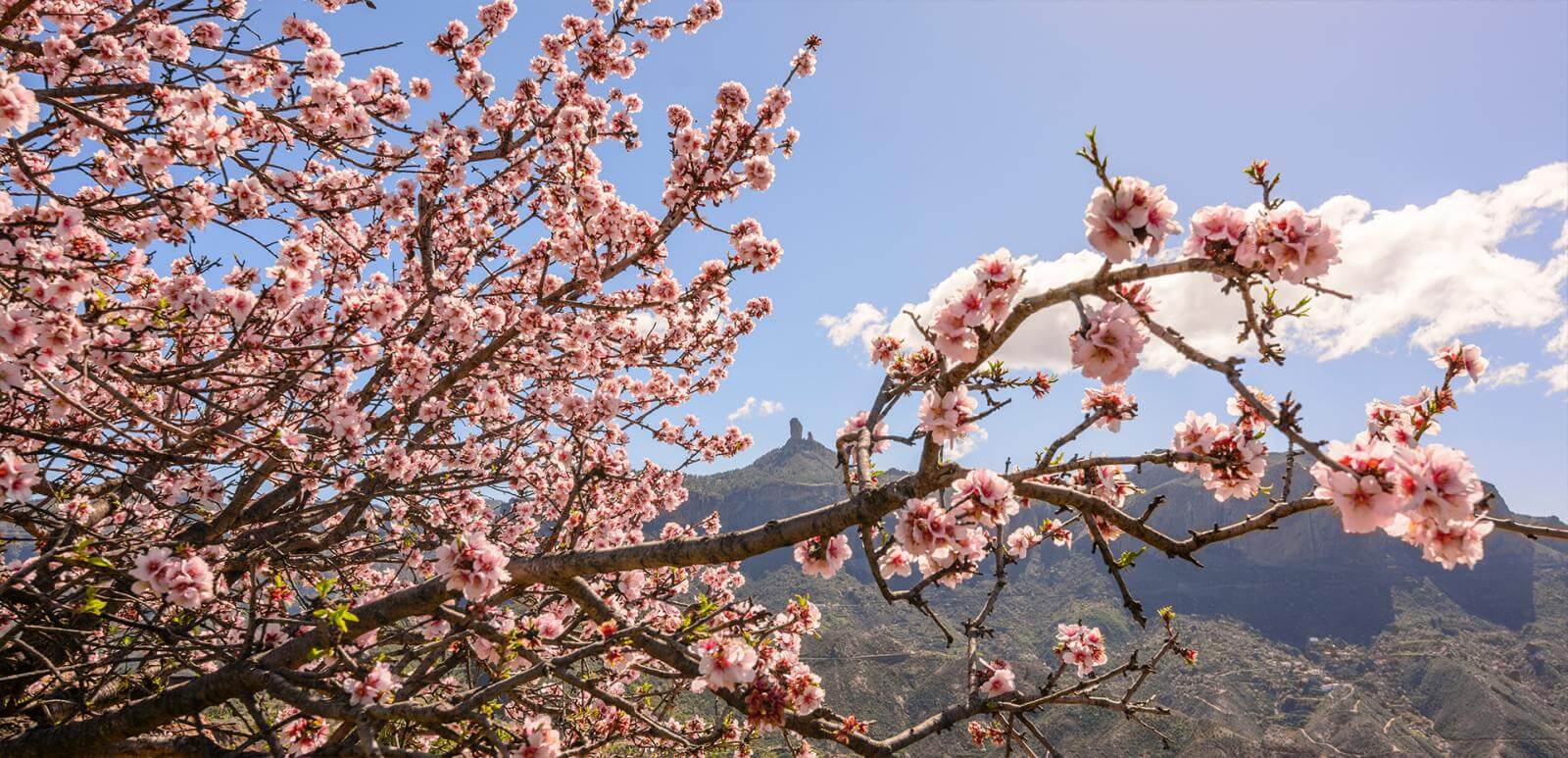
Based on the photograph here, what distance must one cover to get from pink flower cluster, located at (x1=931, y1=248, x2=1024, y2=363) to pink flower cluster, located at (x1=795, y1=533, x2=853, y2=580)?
1743 millimetres

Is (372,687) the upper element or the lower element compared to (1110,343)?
lower

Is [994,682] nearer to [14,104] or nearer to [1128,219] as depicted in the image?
[1128,219]

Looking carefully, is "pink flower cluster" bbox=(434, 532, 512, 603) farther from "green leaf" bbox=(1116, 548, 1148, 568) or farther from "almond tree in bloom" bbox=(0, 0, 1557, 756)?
"green leaf" bbox=(1116, 548, 1148, 568)

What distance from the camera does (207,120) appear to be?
217 inches

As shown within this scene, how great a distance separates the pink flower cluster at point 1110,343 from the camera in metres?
3.11

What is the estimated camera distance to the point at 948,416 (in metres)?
3.76

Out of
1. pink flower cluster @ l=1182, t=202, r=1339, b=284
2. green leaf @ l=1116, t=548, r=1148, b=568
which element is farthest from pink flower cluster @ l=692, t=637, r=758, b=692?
pink flower cluster @ l=1182, t=202, r=1339, b=284

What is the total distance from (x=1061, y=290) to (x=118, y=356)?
6250mm

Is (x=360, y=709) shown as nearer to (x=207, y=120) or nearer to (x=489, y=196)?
(x=207, y=120)

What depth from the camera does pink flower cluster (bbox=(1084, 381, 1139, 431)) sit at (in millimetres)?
4207

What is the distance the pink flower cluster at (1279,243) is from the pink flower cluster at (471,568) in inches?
171

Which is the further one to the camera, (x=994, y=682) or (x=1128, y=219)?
(x=994, y=682)

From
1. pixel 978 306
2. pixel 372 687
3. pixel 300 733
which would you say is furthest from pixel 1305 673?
pixel 372 687

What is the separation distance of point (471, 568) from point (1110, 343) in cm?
396
